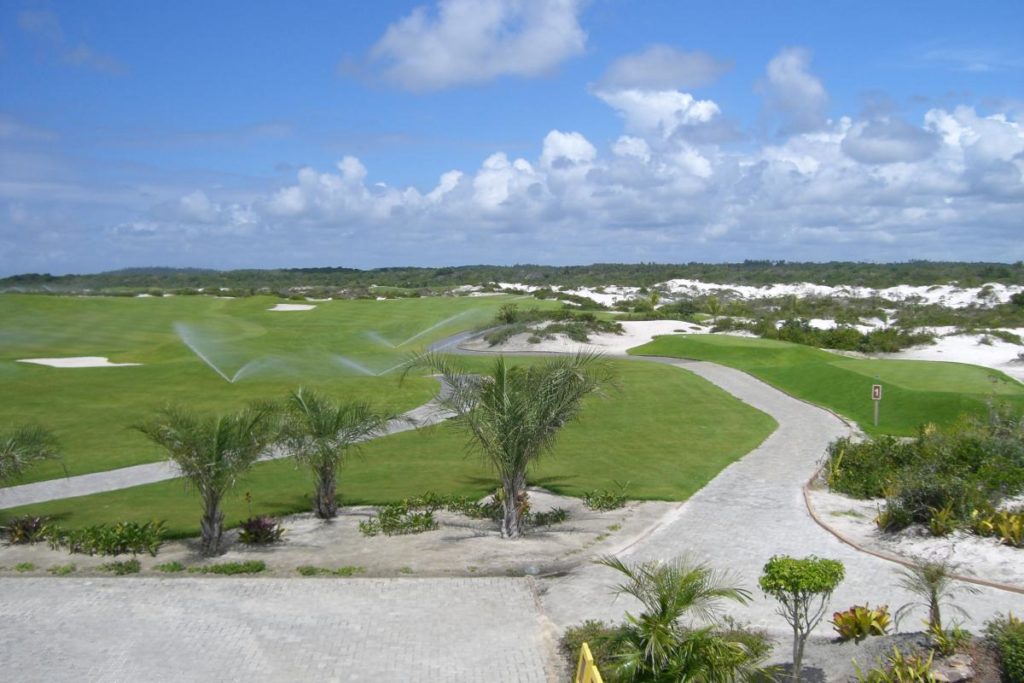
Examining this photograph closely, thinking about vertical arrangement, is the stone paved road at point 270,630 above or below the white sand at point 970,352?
above

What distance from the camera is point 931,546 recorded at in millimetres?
14500

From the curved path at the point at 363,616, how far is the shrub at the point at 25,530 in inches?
72.7

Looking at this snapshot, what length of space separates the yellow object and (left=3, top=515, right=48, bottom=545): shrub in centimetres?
1149

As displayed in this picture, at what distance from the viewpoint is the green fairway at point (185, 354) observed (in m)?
27.9

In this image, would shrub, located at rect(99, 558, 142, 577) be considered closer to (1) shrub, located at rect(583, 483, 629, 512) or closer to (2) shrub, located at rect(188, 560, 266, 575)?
(2) shrub, located at rect(188, 560, 266, 575)

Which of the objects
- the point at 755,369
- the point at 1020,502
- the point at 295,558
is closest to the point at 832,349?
the point at 755,369

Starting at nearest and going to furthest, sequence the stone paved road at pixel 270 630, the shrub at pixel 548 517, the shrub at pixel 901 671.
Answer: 1. the shrub at pixel 901 671
2. the stone paved road at pixel 270 630
3. the shrub at pixel 548 517

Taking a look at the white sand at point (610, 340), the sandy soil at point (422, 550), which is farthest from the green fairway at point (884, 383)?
the sandy soil at point (422, 550)

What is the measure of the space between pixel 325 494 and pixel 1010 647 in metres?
12.3

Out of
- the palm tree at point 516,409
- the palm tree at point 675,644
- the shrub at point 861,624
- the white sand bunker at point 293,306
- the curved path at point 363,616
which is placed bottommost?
the curved path at point 363,616

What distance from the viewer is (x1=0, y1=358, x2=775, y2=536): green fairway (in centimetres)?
1812

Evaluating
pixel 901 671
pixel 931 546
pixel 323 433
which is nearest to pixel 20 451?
pixel 323 433

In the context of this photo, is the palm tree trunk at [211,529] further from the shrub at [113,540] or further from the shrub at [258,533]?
the shrub at [113,540]

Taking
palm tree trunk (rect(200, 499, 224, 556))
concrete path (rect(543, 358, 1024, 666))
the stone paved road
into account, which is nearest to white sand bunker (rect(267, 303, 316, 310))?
concrete path (rect(543, 358, 1024, 666))
